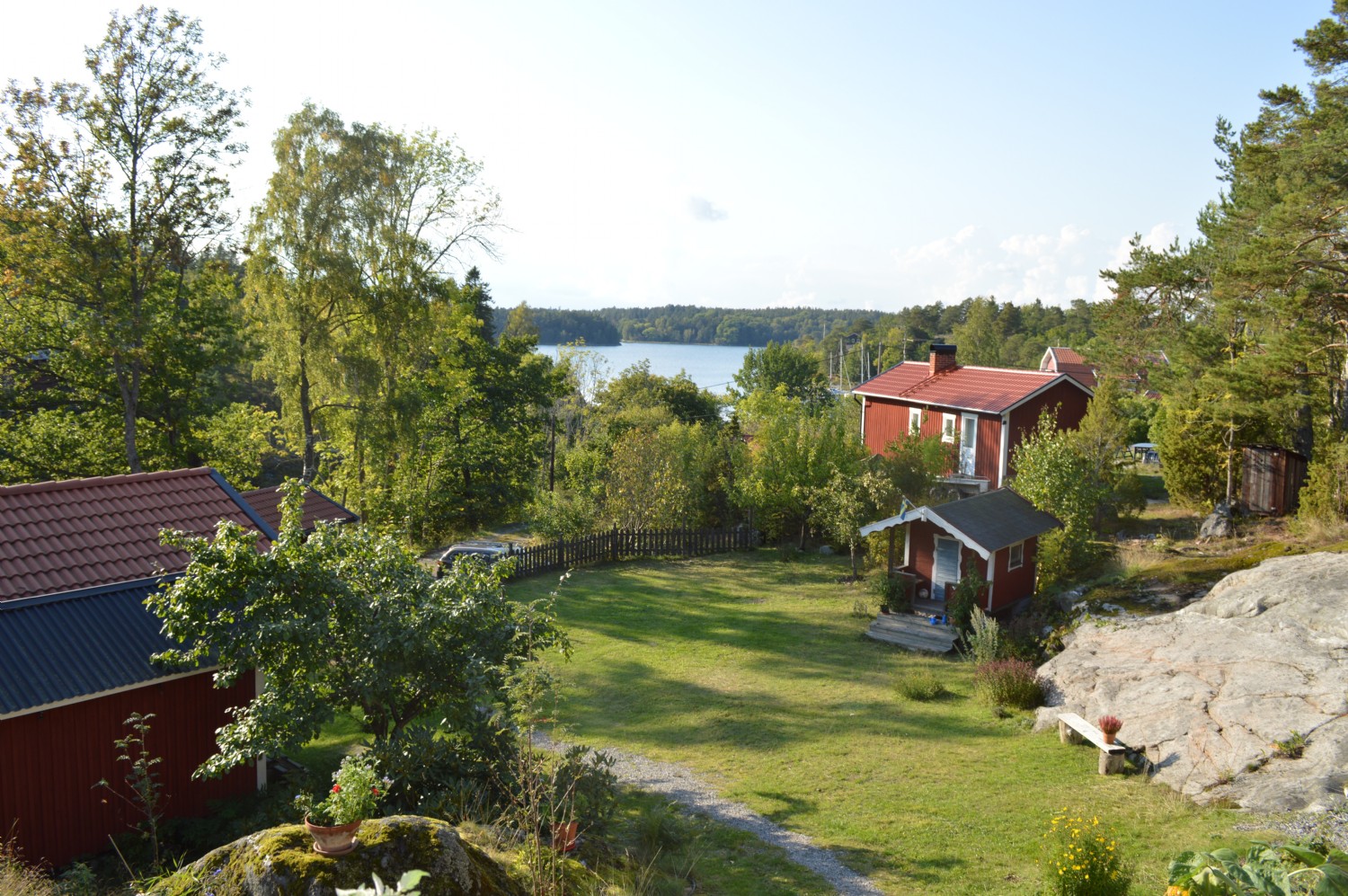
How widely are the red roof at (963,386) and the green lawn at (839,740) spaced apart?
429 inches

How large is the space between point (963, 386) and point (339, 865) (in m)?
29.9

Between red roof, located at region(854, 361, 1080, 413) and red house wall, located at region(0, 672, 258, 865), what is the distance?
25.5 metres

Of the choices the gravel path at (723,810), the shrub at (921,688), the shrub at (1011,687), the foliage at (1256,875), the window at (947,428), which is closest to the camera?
the foliage at (1256,875)

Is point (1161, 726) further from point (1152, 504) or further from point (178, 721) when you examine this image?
point (1152, 504)

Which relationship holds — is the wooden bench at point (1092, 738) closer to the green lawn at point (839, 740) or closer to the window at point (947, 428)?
the green lawn at point (839, 740)

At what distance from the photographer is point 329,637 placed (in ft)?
28.3

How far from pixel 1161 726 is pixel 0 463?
2509 cm

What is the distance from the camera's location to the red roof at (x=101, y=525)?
970cm

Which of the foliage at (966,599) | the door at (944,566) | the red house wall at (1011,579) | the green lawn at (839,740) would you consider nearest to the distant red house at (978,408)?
the red house wall at (1011,579)

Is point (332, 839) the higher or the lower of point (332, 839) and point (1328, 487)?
the lower

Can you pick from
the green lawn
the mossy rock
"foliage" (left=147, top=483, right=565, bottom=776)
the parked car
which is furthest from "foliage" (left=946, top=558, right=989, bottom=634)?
the mossy rock

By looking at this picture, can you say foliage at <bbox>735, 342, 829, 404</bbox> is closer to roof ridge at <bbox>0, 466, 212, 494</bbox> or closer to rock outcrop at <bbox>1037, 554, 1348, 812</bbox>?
rock outcrop at <bbox>1037, 554, 1348, 812</bbox>

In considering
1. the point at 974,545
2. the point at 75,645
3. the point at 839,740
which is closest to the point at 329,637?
the point at 75,645

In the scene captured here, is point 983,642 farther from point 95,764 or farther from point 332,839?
point 95,764
